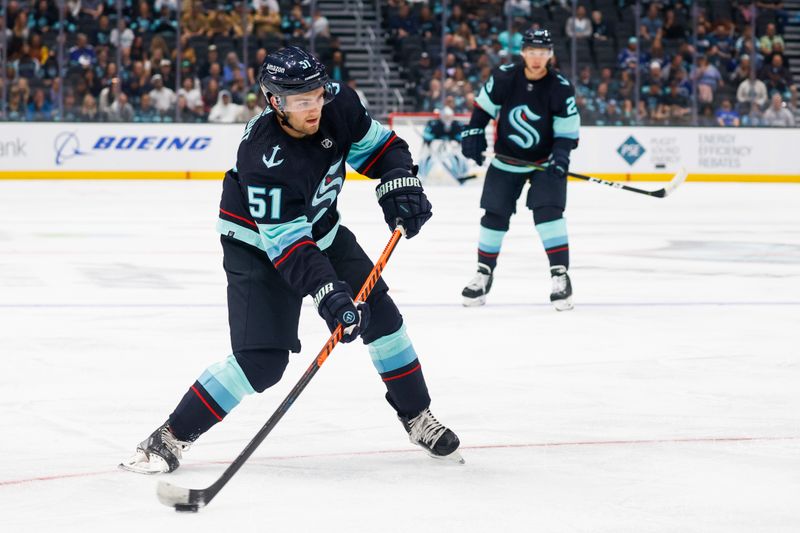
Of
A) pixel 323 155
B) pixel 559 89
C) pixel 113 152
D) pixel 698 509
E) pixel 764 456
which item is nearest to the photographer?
pixel 698 509

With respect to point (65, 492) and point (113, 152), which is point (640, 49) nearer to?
point (113, 152)

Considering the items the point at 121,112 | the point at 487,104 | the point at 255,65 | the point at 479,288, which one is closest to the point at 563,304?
the point at 479,288

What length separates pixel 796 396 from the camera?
402cm

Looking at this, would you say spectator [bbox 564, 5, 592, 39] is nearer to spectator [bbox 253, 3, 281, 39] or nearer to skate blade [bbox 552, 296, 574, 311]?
spectator [bbox 253, 3, 281, 39]

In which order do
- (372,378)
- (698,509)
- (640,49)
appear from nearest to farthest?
1. (698,509)
2. (372,378)
3. (640,49)

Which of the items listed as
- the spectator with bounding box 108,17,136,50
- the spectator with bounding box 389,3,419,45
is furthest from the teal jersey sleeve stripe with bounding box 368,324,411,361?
the spectator with bounding box 389,3,419,45

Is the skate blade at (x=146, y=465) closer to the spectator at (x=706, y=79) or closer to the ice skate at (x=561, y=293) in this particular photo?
the ice skate at (x=561, y=293)

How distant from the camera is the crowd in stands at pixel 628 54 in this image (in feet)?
49.8

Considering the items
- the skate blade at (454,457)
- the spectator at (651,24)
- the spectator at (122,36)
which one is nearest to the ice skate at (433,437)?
the skate blade at (454,457)

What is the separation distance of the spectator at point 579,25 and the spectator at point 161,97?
480cm

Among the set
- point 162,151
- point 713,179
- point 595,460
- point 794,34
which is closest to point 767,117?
point 713,179

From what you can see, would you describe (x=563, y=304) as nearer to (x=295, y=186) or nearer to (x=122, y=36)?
(x=295, y=186)

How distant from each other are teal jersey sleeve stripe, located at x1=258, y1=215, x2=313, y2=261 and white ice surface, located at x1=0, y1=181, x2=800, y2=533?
0.52 meters

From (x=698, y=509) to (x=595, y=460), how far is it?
0.45 metres
